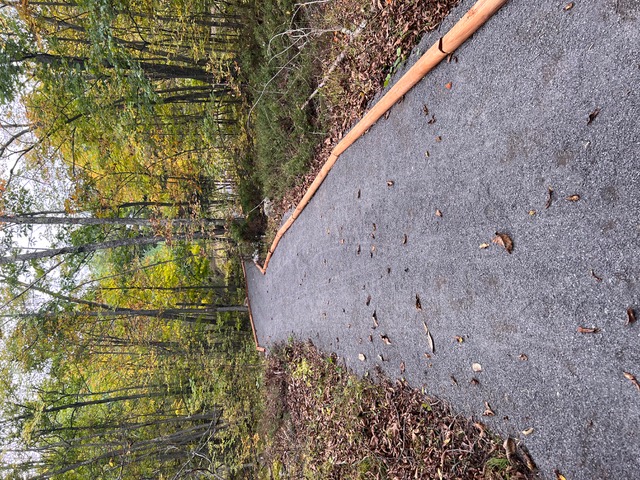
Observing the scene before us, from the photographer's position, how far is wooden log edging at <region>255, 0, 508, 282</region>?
372 cm

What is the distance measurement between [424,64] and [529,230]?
2.04 m

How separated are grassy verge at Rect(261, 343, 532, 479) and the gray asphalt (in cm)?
22

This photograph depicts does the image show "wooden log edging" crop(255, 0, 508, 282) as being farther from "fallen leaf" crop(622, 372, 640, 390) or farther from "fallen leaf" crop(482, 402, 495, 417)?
"fallen leaf" crop(482, 402, 495, 417)

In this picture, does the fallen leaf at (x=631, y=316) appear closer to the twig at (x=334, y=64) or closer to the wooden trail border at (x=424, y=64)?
the wooden trail border at (x=424, y=64)

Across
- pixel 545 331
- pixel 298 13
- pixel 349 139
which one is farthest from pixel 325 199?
pixel 545 331

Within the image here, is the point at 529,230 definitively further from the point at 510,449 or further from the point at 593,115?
the point at 510,449

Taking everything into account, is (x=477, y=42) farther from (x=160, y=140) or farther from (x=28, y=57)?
(x=160, y=140)

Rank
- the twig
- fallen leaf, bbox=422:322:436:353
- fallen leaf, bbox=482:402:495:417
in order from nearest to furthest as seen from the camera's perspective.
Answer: fallen leaf, bbox=482:402:495:417, fallen leaf, bbox=422:322:436:353, the twig

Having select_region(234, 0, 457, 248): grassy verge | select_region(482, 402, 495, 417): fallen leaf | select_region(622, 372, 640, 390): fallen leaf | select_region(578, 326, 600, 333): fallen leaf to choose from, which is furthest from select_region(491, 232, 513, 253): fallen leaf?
select_region(234, 0, 457, 248): grassy verge

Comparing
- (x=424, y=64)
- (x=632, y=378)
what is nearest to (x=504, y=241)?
(x=632, y=378)

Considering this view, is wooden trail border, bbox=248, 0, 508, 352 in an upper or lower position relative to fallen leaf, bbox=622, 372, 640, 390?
upper

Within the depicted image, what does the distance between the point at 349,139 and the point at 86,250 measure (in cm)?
Result: 668

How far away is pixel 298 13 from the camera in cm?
820

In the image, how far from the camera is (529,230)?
325 centimetres
